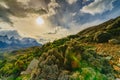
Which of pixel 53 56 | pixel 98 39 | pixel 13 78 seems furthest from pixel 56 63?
pixel 98 39

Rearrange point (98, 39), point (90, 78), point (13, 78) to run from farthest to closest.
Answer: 1. point (98, 39)
2. point (13, 78)
3. point (90, 78)

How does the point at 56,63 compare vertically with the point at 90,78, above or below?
above

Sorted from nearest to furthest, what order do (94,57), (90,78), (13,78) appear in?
(90,78) → (94,57) → (13,78)

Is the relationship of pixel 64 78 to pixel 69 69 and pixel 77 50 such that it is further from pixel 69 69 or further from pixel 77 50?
pixel 77 50

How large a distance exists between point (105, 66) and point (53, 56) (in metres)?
9.73

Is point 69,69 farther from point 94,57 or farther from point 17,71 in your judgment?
point 17,71

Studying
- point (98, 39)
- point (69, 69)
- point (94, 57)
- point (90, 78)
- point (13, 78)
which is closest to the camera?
point (90, 78)

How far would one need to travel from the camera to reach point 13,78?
75.8 meters

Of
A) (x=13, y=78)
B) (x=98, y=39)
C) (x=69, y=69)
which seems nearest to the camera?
(x=69, y=69)

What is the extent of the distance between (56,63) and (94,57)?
27.6ft

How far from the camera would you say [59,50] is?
1887 inches

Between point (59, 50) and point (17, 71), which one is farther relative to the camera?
point (17, 71)

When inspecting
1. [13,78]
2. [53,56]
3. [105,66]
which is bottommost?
[13,78]

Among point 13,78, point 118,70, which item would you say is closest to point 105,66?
point 118,70
